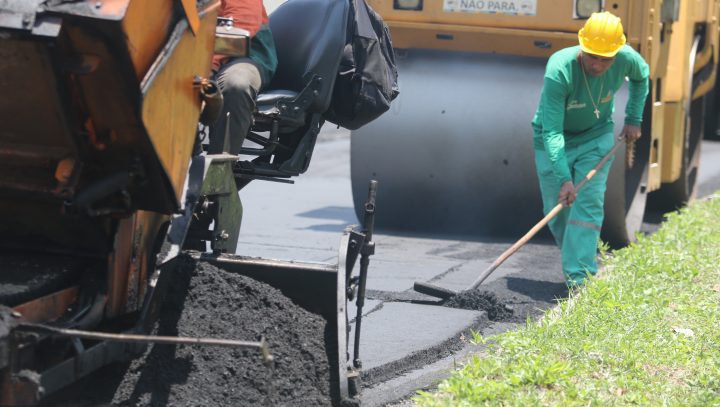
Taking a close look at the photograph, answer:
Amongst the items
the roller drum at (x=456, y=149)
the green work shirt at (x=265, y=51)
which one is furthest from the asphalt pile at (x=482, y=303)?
the roller drum at (x=456, y=149)

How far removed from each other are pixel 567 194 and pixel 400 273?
3.54 ft

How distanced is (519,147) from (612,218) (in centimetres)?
79

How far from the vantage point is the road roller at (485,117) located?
25.5 feet

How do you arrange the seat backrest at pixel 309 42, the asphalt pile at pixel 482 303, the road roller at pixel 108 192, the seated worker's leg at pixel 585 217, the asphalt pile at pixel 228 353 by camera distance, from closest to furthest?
the road roller at pixel 108 192
the asphalt pile at pixel 228 353
the seat backrest at pixel 309 42
the asphalt pile at pixel 482 303
the seated worker's leg at pixel 585 217

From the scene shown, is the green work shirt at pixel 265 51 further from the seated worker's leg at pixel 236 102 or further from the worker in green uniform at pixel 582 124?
the worker in green uniform at pixel 582 124

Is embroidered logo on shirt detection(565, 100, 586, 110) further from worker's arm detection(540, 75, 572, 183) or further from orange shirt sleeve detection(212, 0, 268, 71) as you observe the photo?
orange shirt sleeve detection(212, 0, 268, 71)

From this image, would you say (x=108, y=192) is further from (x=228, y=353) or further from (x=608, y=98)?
(x=608, y=98)

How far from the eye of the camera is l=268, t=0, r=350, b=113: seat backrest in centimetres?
553

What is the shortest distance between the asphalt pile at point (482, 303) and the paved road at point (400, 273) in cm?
6

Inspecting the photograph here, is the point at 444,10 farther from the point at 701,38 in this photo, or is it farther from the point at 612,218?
the point at 701,38

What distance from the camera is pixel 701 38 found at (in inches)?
392

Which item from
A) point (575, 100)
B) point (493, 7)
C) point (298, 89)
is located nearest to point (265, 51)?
point (298, 89)

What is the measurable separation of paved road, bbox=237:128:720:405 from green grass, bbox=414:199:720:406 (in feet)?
0.72

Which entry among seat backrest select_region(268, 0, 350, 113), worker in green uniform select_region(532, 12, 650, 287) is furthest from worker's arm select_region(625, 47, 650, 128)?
seat backrest select_region(268, 0, 350, 113)
